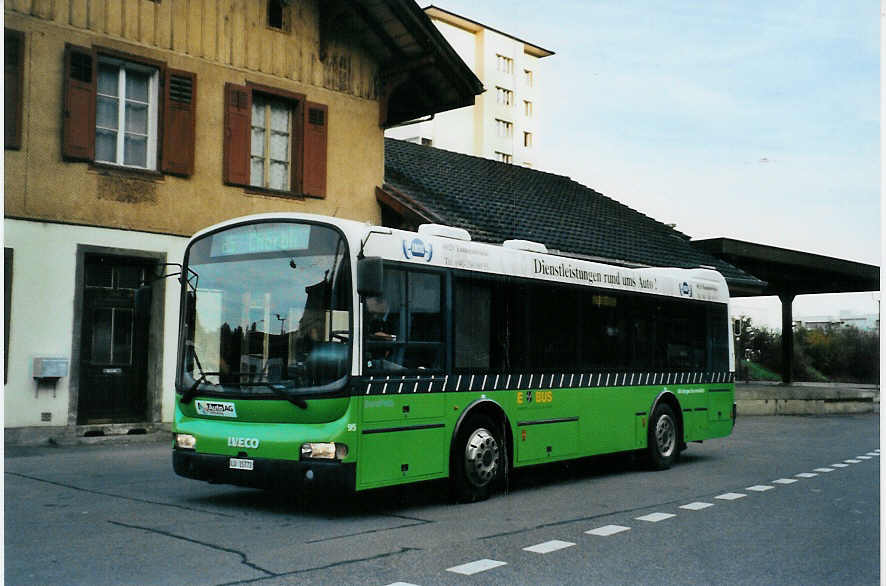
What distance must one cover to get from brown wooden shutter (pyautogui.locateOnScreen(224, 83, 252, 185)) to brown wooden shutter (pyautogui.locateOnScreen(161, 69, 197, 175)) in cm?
66

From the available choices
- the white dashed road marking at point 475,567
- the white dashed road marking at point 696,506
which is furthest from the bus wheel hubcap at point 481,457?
the white dashed road marking at point 475,567

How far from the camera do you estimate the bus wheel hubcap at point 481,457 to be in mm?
9602

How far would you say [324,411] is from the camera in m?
8.27

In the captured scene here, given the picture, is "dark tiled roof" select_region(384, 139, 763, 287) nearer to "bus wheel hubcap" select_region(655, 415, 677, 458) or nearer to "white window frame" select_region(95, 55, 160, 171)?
"white window frame" select_region(95, 55, 160, 171)

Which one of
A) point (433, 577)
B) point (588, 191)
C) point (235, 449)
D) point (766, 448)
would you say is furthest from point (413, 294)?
point (588, 191)

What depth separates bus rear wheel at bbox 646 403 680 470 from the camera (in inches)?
510

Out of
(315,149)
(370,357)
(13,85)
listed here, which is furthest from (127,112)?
(370,357)

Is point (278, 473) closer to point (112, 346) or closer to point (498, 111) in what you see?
point (112, 346)

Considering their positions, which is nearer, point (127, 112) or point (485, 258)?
point (485, 258)

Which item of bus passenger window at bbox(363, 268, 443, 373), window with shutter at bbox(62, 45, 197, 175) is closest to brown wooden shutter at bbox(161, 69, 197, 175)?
window with shutter at bbox(62, 45, 197, 175)

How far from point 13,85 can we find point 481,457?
29.8ft

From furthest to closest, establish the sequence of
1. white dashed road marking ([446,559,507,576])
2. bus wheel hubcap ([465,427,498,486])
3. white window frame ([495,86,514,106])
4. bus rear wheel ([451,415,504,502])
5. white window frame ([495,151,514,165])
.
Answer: white window frame ([495,86,514,106])
white window frame ([495,151,514,165])
bus wheel hubcap ([465,427,498,486])
bus rear wheel ([451,415,504,502])
white dashed road marking ([446,559,507,576])

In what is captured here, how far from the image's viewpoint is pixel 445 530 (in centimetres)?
803

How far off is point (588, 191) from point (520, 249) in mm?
20368
